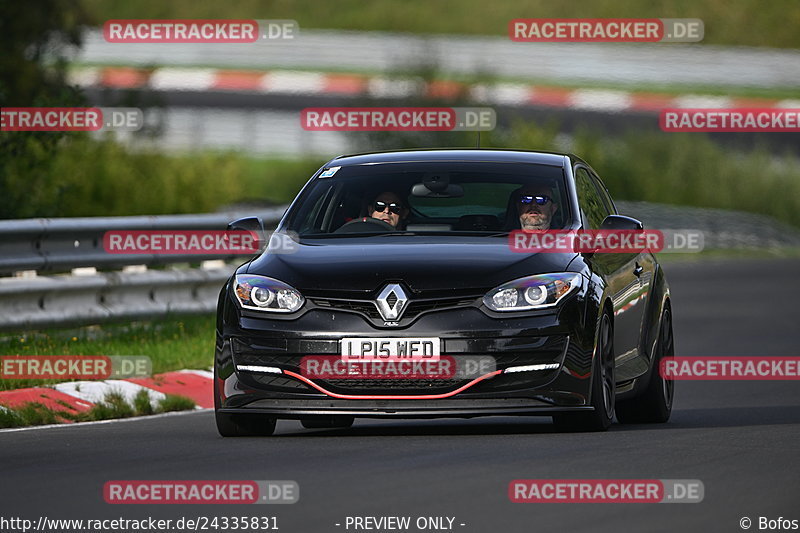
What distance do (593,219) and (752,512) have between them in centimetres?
405

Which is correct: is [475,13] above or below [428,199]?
above

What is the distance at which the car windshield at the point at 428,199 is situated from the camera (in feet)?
37.0

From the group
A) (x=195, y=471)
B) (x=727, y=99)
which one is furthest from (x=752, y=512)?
(x=727, y=99)

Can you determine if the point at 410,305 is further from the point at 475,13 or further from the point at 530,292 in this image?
the point at 475,13

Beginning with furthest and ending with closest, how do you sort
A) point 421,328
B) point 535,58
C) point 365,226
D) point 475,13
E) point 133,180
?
point 475,13 < point 535,58 < point 133,180 < point 365,226 < point 421,328

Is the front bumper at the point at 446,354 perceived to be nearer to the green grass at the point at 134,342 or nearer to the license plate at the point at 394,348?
the license plate at the point at 394,348

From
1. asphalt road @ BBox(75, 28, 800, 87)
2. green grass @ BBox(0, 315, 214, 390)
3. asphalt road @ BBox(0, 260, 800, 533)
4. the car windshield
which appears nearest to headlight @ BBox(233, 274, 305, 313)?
asphalt road @ BBox(0, 260, 800, 533)

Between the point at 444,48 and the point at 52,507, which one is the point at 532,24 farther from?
the point at 52,507

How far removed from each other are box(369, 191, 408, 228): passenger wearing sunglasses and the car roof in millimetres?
348

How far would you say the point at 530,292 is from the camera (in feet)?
33.6

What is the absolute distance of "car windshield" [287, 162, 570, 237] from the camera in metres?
11.3

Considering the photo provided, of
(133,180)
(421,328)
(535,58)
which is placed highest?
(535,58)

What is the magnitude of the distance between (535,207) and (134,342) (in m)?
5.17

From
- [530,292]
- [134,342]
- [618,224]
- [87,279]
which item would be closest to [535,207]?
[618,224]
